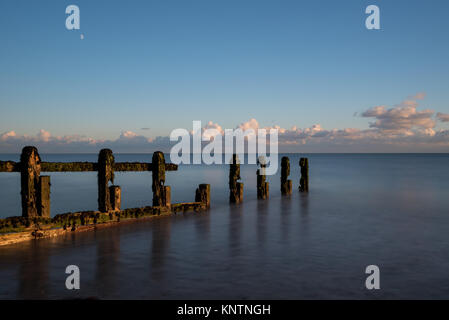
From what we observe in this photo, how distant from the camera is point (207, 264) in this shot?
318 inches

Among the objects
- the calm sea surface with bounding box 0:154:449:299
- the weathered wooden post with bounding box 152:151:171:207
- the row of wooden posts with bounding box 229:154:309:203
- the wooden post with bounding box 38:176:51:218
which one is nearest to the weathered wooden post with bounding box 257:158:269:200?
the row of wooden posts with bounding box 229:154:309:203

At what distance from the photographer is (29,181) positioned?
9.37 meters

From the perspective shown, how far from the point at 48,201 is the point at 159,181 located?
12.4ft

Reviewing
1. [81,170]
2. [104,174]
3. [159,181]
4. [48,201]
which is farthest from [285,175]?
[48,201]

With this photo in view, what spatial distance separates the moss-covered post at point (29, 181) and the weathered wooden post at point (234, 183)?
358 inches

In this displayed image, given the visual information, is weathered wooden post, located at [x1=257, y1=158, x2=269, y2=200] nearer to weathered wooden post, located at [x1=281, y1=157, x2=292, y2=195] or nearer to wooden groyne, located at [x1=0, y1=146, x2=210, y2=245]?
weathered wooden post, located at [x1=281, y1=157, x2=292, y2=195]

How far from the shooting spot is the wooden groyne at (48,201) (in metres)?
9.33

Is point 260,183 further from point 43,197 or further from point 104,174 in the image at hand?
point 43,197

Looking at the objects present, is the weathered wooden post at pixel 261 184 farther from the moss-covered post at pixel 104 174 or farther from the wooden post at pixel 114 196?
the moss-covered post at pixel 104 174

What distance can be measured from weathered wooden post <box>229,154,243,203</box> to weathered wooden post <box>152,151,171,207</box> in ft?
16.1

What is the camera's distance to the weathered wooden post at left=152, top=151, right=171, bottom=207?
41.0 ft
